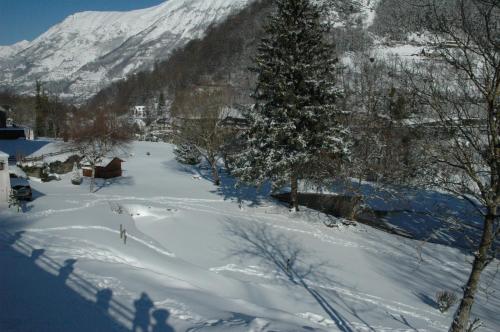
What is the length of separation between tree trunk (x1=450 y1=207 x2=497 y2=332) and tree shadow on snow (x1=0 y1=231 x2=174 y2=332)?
5789 mm

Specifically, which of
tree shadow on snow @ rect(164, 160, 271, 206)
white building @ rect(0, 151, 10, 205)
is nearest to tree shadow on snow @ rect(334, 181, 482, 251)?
tree shadow on snow @ rect(164, 160, 271, 206)

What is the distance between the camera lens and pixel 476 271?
6777 millimetres

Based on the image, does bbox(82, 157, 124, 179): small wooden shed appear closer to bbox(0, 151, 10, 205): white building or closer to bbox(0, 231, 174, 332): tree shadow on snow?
Result: bbox(0, 151, 10, 205): white building

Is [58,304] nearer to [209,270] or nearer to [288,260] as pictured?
[209,270]

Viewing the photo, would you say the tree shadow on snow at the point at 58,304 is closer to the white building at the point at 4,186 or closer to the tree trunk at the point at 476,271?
the tree trunk at the point at 476,271

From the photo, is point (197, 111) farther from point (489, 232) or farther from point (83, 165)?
point (489, 232)

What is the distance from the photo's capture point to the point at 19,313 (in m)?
7.74

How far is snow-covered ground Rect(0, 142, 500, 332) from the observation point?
323 inches

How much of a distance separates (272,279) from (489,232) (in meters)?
8.02

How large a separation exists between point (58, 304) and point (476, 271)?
9.02 meters

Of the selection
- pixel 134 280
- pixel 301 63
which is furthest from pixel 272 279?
pixel 301 63

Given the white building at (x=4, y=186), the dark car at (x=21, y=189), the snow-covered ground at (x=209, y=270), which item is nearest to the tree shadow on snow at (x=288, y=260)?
the snow-covered ground at (x=209, y=270)

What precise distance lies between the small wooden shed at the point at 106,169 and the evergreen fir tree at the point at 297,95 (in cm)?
1760

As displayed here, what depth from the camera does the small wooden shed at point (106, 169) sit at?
32.4 m
